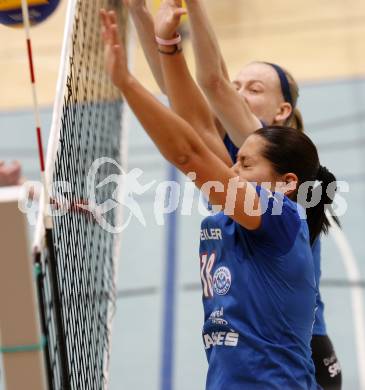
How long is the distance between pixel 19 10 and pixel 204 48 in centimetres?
95

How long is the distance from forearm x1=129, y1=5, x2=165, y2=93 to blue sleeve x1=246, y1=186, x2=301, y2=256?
3.83 feet

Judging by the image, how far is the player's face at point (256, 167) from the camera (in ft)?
9.71

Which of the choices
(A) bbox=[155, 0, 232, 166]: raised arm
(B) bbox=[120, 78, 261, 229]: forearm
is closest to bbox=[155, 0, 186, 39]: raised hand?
(A) bbox=[155, 0, 232, 166]: raised arm

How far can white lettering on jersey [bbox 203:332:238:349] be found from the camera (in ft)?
9.49

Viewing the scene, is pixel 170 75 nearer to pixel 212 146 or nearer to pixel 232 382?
pixel 212 146

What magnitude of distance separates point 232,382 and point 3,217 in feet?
2.98

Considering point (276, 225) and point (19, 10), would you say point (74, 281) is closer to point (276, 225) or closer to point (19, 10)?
point (19, 10)

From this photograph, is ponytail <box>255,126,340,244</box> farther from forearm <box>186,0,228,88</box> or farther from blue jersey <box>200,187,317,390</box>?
forearm <box>186,0,228,88</box>

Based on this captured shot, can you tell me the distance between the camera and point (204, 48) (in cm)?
359

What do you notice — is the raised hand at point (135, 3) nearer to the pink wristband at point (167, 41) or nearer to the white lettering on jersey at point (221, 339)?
the pink wristband at point (167, 41)

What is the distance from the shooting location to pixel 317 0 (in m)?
11.5

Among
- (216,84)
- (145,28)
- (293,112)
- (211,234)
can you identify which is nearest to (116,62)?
(211,234)

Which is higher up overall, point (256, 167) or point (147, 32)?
point (147, 32)

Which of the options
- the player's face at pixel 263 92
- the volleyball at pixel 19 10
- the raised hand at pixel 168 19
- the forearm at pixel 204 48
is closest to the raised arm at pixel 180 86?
the raised hand at pixel 168 19
